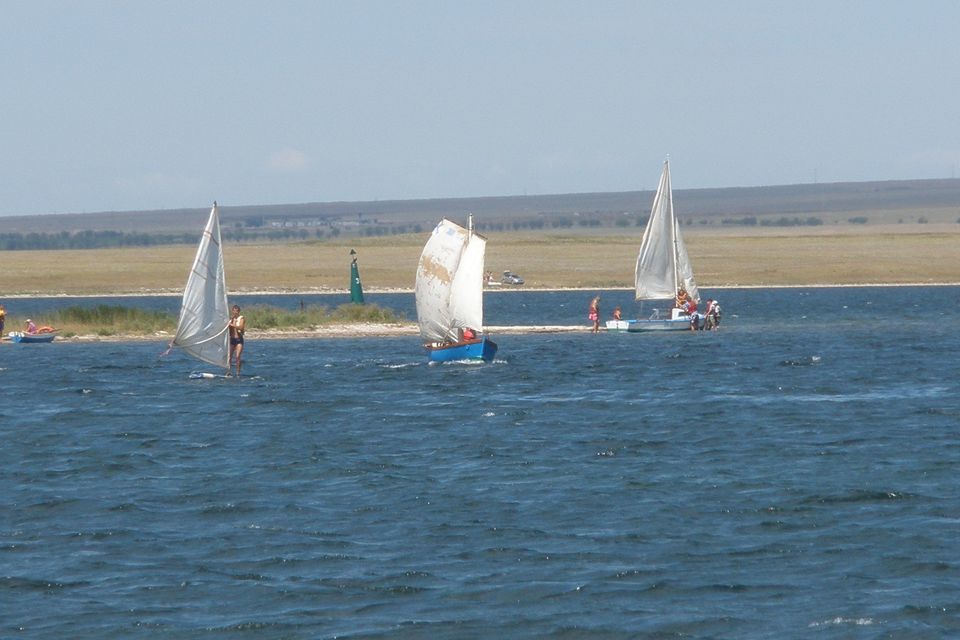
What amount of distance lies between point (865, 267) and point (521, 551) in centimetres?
11683

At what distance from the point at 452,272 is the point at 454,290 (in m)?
0.60

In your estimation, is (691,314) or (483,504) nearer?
(483,504)

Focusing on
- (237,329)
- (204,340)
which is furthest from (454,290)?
(204,340)

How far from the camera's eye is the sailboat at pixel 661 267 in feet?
237

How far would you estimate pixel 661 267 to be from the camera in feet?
240

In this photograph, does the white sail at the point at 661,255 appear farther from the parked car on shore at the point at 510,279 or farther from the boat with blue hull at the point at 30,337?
the parked car on shore at the point at 510,279

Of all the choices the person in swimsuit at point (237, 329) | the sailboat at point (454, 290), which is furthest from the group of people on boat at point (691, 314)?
the person in swimsuit at point (237, 329)

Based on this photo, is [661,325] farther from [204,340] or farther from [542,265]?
[542,265]

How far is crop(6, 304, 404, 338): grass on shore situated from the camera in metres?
70.8

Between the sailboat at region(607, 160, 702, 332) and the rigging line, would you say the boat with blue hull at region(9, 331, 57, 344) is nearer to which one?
the rigging line

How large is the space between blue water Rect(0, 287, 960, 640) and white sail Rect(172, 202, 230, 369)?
1649mm

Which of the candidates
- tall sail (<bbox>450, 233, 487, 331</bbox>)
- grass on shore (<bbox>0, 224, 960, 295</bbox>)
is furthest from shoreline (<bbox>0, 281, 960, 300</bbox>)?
tall sail (<bbox>450, 233, 487, 331</bbox>)

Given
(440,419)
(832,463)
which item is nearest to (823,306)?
(440,419)

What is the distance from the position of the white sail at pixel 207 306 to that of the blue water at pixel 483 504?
1.65m
